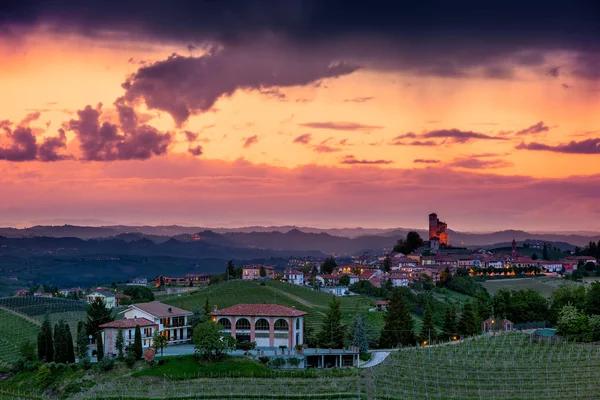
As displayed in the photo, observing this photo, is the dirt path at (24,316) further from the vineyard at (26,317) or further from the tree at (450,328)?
the tree at (450,328)

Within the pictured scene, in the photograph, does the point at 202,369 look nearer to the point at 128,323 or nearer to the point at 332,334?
the point at 128,323

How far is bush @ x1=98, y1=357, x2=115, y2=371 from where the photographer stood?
59750 mm

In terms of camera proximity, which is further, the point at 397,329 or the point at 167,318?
the point at 397,329

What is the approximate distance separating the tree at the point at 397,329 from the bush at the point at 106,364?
26298 millimetres

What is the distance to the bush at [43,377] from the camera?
59866mm

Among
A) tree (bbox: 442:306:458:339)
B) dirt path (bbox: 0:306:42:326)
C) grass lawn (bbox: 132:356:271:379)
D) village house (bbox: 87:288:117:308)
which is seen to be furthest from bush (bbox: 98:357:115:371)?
village house (bbox: 87:288:117:308)

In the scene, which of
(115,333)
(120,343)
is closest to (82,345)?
(115,333)

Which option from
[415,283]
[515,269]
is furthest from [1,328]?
[515,269]

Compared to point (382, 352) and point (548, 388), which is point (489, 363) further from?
point (382, 352)

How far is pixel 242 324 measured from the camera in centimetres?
6894

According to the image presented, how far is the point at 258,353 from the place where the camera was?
63750 mm

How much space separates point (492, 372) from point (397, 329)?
18.4 m

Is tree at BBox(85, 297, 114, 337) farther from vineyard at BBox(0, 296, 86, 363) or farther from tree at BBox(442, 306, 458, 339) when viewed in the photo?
tree at BBox(442, 306, 458, 339)

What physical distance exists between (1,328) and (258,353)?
120ft
